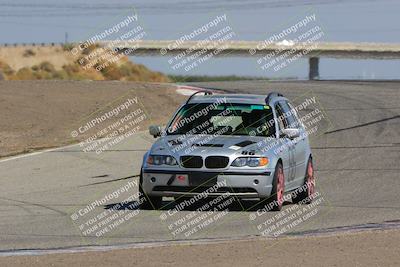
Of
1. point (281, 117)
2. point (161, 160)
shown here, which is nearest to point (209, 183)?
point (161, 160)

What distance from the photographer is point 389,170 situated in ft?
64.0

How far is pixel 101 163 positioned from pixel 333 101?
16128mm

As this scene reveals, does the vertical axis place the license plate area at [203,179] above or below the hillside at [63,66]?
below

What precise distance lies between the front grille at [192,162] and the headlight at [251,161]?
48cm

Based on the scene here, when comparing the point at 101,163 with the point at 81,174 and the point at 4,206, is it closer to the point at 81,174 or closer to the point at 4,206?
the point at 81,174

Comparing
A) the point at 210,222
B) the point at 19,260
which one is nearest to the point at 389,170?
the point at 210,222

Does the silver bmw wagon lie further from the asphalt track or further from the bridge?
the bridge

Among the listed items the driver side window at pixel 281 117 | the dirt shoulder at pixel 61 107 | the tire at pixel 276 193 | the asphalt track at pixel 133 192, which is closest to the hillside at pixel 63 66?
the dirt shoulder at pixel 61 107

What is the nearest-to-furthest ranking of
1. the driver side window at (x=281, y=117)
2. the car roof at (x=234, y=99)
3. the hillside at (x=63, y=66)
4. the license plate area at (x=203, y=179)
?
1. the license plate area at (x=203, y=179)
2. the car roof at (x=234, y=99)
3. the driver side window at (x=281, y=117)
4. the hillside at (x=63, y=66)

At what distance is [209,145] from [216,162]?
309mm

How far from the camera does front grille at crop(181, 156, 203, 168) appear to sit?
13688 millimetres

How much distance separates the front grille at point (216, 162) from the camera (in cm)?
1369

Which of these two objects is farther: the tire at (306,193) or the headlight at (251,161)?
the tire at (306,193)

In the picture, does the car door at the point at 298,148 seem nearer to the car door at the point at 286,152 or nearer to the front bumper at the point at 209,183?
the car door at the point at 286,152
